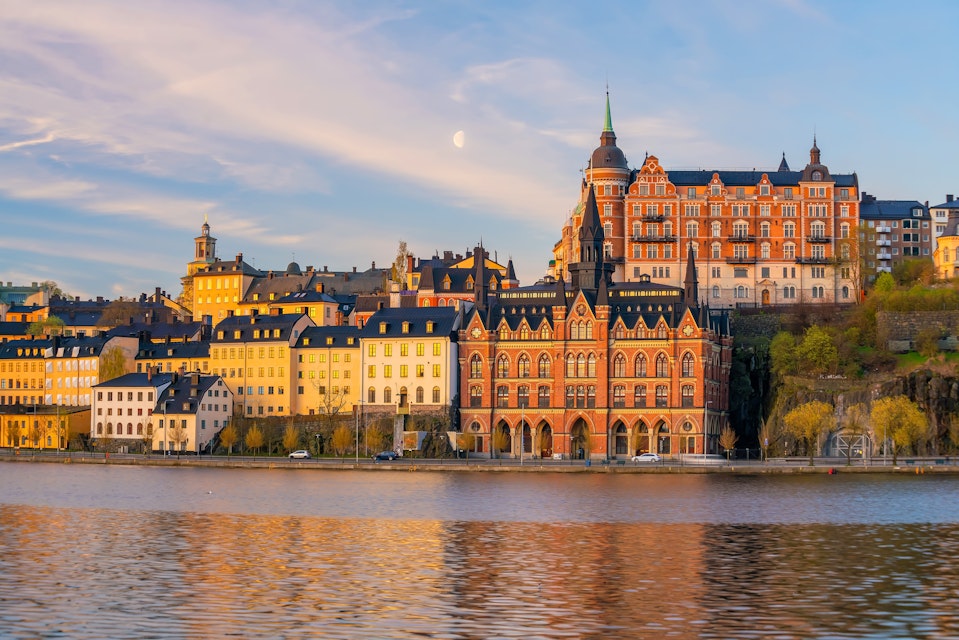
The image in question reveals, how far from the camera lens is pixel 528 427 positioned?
479ft

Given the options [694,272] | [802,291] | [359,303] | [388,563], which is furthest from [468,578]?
[359,303]

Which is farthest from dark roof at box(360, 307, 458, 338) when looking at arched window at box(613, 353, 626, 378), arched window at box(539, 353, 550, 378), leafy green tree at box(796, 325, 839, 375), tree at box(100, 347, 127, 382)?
leafy green tree at box(796, 325, 839, 375)

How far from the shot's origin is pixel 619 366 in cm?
14325

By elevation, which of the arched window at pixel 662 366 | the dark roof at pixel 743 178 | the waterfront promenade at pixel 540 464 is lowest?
the waterfront promenade at pixel 540 464

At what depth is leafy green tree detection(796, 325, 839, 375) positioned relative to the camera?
460 feet

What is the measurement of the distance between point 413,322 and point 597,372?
2027cm

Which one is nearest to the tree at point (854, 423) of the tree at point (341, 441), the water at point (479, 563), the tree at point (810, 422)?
the tree at point (810, 422)

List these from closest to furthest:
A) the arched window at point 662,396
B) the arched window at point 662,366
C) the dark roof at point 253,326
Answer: the arched window at point 662,396 < the arched window at point 662,366 < the dark roof at point 253,326

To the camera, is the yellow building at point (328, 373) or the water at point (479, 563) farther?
the yellow building at point (328, 373)

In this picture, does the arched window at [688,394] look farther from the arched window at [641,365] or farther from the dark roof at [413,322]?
the dark roof at [413,322]

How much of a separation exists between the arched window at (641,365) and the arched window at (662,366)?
134cm

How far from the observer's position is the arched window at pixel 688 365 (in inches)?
5512

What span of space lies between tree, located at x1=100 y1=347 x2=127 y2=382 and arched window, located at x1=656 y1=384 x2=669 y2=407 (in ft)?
205

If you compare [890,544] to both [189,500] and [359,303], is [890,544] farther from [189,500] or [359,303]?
[359,303]
